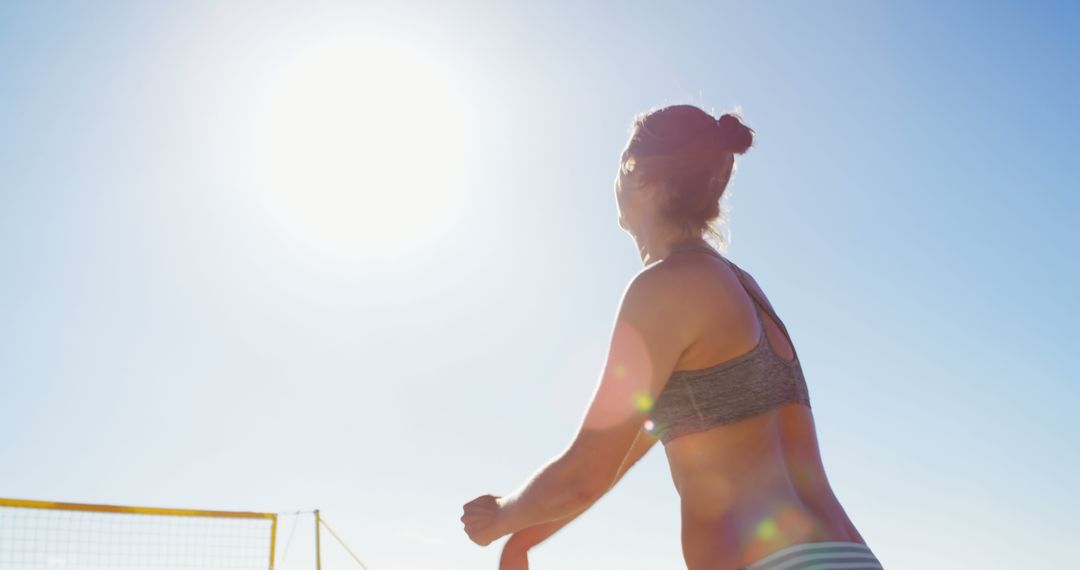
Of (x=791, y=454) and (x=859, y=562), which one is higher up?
(x=791, y=454)

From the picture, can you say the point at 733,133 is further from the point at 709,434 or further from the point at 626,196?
the point at 709,434

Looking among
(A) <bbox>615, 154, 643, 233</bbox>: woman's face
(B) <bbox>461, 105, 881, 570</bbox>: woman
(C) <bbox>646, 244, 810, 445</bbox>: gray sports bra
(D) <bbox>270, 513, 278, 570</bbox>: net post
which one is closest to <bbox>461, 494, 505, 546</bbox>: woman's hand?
(B) <bbox>461, 105, 881, 570</bbox>: woman

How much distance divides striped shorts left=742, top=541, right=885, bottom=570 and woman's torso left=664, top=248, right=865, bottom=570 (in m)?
0.01

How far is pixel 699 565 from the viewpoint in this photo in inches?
58.1

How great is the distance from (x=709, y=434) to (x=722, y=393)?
0.28 feet

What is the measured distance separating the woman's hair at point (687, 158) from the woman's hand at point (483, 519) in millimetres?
779

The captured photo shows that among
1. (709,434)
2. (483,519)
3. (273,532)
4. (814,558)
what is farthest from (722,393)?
(273,532)

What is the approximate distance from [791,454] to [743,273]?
0.45 metres

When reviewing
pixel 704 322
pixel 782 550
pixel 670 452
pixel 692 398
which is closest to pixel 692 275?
pixel 704 322

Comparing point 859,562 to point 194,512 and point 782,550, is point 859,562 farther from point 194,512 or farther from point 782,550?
point 194,512

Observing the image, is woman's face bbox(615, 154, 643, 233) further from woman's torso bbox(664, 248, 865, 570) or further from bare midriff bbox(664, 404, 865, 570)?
bare midriff bbox(664, 404, 865, 570)

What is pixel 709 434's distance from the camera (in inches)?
61.9

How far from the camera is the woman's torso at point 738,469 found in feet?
4.67

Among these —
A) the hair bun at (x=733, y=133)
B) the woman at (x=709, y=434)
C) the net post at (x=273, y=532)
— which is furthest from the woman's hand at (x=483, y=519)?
the net post at (x=273, y=532)
